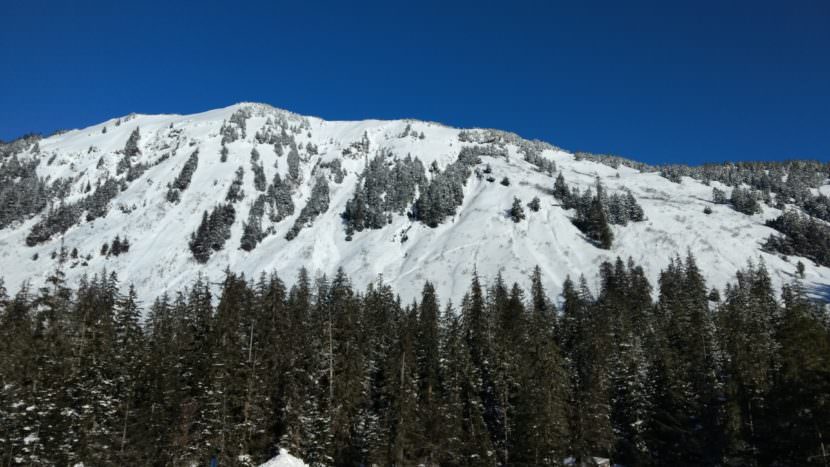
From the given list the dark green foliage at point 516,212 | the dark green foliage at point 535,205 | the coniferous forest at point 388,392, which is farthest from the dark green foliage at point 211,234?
the dark green foliage at point 535,205

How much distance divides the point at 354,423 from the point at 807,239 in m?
130

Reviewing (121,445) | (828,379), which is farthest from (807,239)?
(121,445)

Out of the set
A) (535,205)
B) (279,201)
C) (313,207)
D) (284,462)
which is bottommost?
(284,462)

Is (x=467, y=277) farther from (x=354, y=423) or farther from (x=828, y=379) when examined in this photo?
(x=828, y=379)

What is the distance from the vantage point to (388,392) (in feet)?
187

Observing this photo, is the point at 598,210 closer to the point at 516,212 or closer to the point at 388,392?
the point at 516,212

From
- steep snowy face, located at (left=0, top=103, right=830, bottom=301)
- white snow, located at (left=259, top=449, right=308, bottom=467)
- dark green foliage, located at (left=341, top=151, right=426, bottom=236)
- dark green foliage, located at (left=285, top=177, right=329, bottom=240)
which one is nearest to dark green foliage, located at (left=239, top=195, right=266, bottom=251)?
steep snowy face, located at (left=0, top=103, right=830, bottom=301)

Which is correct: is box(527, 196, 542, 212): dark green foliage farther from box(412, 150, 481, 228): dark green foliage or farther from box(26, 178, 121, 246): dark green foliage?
box(26, 178, 121, 246): dark green foliage

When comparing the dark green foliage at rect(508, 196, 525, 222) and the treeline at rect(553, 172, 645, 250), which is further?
the dark green foliage at rect(508, 196, 525, 222)

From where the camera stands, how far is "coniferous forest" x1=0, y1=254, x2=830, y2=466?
45.8 metres

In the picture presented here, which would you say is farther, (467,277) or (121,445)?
(467,277)

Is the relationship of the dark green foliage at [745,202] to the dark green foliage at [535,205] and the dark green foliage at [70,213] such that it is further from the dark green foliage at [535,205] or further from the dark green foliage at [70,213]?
the dark green foliage at [70,213]

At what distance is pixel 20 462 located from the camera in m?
44.8

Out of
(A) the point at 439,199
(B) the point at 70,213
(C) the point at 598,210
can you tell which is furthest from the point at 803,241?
(B) the point at 70,213
